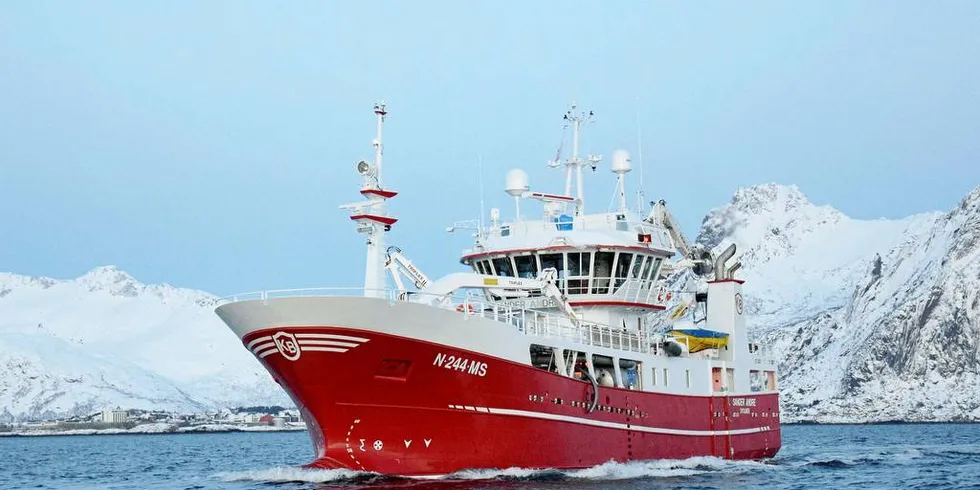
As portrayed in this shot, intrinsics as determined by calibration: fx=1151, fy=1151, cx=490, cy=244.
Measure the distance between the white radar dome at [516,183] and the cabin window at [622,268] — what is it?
4144 millimetres

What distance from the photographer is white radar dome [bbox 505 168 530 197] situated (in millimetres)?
37594

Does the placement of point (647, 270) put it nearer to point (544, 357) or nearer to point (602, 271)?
point (602, 271)

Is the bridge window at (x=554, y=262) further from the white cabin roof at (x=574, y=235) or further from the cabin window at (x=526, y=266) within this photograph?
the white cabin roof at (x=574, y=235)

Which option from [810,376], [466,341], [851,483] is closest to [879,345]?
[810,376]

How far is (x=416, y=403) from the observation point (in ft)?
90.8

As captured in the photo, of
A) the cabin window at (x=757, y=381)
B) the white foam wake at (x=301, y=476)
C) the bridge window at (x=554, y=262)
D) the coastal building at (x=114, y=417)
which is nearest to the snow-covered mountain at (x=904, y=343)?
the cabin window at (x=757, y=381)

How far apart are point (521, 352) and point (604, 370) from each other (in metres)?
4.53

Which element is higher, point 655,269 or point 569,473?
point 655,269

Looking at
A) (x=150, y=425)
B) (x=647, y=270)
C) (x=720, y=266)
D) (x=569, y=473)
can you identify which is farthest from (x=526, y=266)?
(x=150, y=425)

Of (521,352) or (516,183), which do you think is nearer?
(521,352)

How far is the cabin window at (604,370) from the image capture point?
32094mm

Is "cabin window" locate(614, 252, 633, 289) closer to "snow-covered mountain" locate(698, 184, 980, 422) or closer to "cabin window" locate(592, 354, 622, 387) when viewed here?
"cabin window" locate(592, 354, 622, 387)

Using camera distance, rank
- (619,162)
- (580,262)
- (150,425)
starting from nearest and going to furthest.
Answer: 1. (580,262)
2. (619,162)
3. (150,425)

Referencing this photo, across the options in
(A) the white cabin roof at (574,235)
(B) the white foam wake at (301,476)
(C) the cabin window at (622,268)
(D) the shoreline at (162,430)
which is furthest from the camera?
(D) the shoreline at (162,430)
